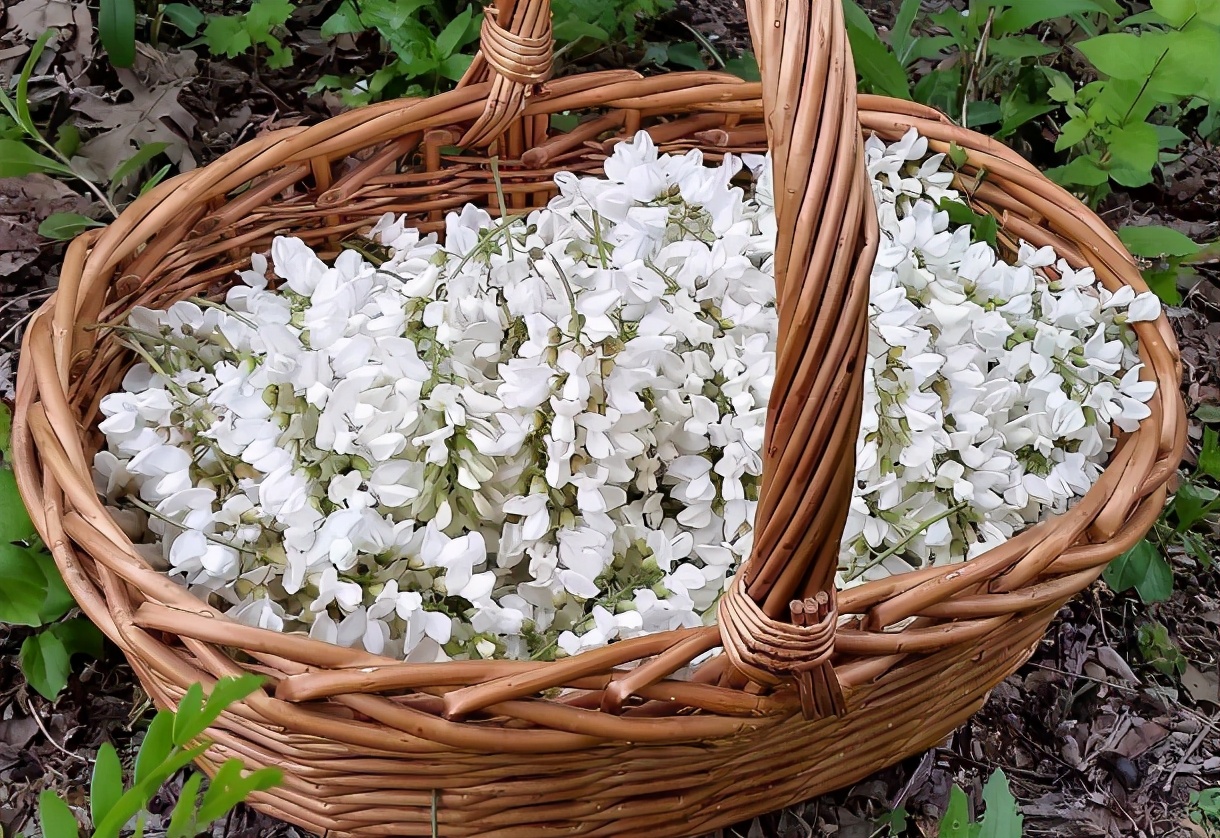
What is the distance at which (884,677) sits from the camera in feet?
2.51

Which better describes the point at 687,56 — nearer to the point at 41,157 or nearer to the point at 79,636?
the point at 41,157

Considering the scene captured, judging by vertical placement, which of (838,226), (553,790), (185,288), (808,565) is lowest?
(553,790)

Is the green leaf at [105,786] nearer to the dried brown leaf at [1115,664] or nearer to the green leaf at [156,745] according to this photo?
the green leaf at [156,745]

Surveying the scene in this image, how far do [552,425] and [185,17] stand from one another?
1.06m

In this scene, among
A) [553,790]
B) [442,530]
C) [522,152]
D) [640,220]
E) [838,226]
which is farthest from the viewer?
[522,152]

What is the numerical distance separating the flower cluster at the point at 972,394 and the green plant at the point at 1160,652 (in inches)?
13.4

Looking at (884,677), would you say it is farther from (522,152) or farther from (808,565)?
(522,152)

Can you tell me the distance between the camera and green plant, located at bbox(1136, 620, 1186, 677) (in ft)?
3.92

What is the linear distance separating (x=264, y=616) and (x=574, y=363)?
0.30 metres

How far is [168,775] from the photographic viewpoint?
460 millimetres

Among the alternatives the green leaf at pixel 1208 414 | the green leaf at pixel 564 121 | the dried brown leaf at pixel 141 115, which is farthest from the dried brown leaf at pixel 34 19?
the green leaf at pixel 1208 414

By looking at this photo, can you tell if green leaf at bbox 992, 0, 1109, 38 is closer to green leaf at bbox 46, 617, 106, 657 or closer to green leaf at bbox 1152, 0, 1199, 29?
green leaf at bbox 1152, 0, 1199, 29

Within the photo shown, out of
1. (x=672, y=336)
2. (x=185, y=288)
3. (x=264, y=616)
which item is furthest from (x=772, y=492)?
(x=185, y=288)

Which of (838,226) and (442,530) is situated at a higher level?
(838,226)
